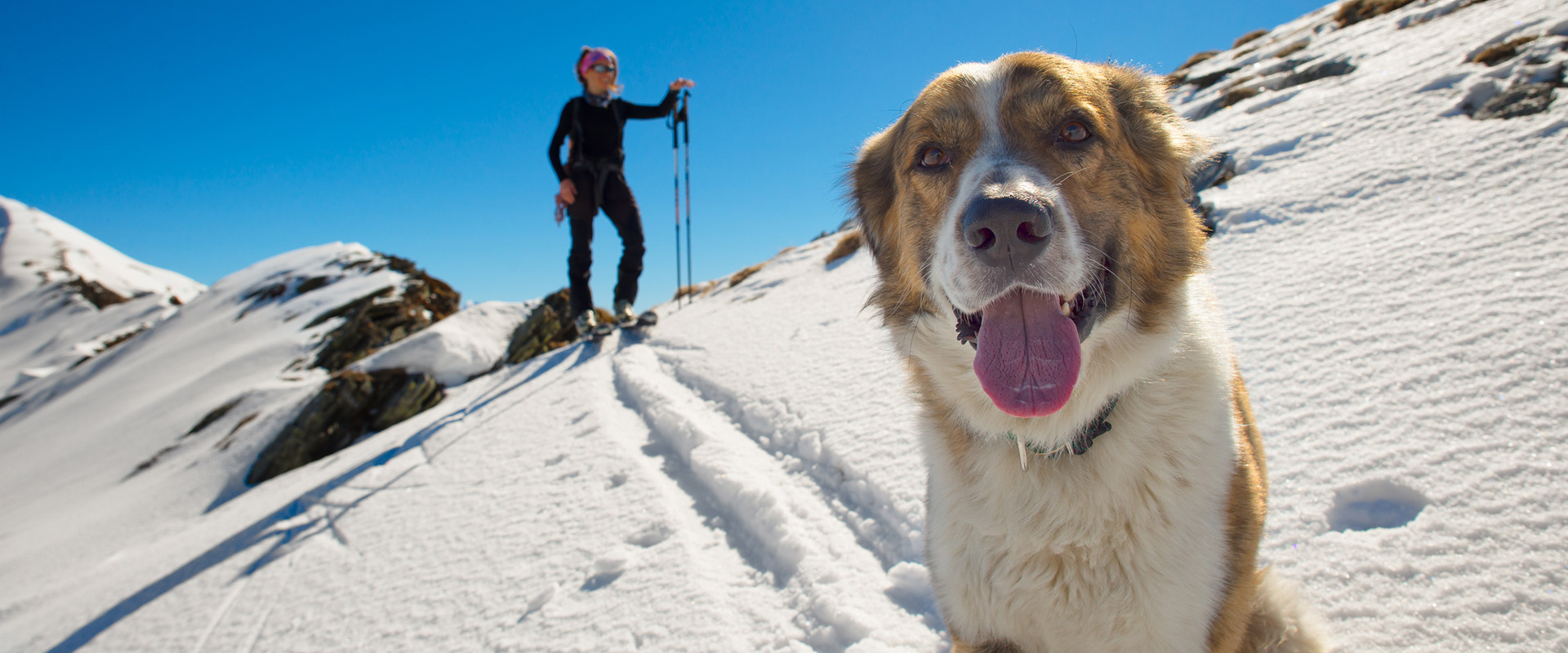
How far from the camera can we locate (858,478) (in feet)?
9.62

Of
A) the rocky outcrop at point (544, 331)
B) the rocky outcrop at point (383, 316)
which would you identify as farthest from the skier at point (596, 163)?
the rocky outcrop at point (383, 316)

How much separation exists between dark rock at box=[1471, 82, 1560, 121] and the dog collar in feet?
18.2

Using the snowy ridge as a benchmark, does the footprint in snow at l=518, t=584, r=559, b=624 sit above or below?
below

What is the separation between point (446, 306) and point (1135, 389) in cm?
1868

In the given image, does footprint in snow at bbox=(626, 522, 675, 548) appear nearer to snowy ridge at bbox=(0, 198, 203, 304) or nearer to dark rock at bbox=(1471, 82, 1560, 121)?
dark rock at bbox=(1471, 82, 1560, 121)

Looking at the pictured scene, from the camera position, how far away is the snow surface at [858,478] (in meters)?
1.89

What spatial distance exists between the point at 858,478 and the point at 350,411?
8.94m

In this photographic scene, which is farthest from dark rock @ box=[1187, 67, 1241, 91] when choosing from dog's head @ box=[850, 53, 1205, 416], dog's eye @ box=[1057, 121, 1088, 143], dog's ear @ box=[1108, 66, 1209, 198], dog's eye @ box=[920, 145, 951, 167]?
dog's eye @ box=[920, 145, 951, 167]

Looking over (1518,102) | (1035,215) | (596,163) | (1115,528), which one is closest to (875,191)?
(1035,215)

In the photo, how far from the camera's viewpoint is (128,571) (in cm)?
426

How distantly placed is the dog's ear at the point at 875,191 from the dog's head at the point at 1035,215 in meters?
0.03

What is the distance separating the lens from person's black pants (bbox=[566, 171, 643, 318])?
6.98 m

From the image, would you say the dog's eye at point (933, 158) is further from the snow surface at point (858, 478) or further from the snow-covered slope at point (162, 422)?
the snow-covered slope at point (162, 422)

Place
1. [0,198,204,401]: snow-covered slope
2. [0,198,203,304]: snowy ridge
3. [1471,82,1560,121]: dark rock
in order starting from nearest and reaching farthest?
[1471,82,1560,121]: dark rock, [0,198,204,401]: snow-covered slope, [0,198,203,304]: snowy ridge
